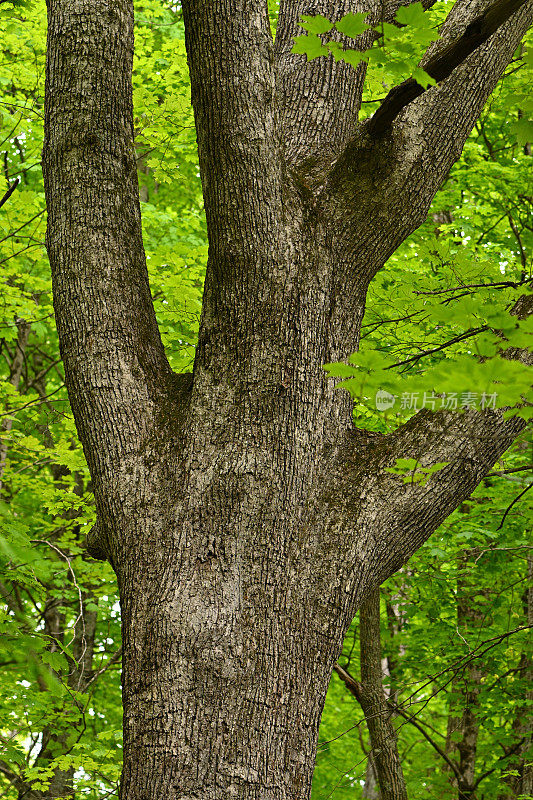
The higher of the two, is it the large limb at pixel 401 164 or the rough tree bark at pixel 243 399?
the large limb at pixel 401 164

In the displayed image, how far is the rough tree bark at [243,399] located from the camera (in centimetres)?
199

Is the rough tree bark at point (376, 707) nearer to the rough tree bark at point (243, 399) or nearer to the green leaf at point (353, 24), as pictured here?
the rough tree bark at point (243, 399)

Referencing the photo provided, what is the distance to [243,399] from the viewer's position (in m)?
2.25

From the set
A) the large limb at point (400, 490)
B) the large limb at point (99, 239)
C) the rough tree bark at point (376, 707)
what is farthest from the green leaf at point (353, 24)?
the rough tree bark at point (376, 707)

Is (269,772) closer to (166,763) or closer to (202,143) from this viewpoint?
(166,763)

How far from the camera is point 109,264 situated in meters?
2.46

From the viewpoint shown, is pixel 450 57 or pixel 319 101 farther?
pixel 319 101

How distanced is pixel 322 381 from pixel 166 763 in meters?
1.25

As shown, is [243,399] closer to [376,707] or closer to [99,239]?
[99,239]
